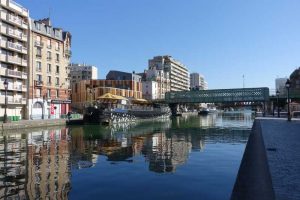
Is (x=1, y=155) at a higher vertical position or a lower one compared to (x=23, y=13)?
lower

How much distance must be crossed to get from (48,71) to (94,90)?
3353 centimetres

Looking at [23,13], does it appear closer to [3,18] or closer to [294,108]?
[3,18]

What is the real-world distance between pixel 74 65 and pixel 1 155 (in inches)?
6037

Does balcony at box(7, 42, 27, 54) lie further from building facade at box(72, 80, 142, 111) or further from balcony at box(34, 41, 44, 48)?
building facade at box(72, 80, 142, 111)

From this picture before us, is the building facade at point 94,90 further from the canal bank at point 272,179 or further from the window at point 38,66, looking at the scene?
the canal bank at point 272,179

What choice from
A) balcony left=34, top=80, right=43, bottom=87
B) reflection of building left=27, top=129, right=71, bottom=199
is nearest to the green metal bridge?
balcony left=34, top=80, right=43, bottom=87

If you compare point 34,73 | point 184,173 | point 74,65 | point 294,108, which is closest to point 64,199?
point 184,173

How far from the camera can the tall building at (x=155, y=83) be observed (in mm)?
155000

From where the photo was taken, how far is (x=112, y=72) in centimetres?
14500

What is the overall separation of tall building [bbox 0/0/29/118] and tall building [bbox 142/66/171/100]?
8623 centimetres

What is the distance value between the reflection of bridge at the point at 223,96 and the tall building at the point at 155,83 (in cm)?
3761

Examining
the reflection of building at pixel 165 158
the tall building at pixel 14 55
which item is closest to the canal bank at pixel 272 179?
the reflection of building at pixel 165 158

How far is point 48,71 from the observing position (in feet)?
250

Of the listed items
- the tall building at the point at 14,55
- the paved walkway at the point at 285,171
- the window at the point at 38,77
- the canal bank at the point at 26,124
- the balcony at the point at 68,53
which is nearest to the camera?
the paved walkway at the point at 285,171
